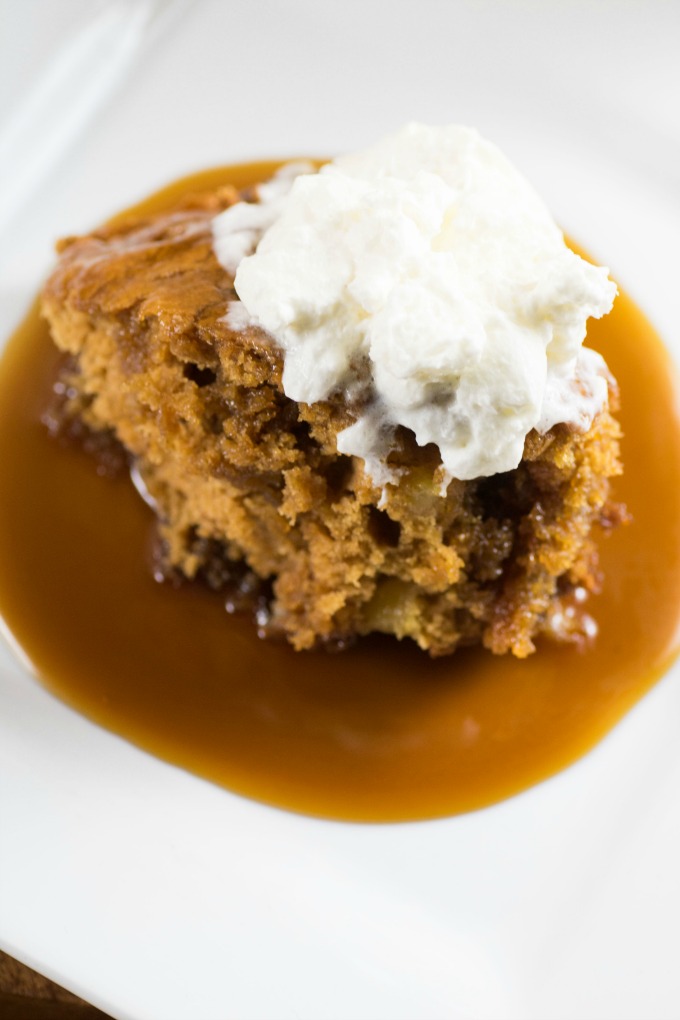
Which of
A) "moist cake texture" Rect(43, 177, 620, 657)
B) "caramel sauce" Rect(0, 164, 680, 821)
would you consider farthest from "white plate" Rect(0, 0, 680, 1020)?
"moist cake texture" Rect(43, 177, 620, 657)

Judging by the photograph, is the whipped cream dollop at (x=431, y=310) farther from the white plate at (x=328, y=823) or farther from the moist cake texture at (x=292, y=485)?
the white plate at (x=328, y=823)

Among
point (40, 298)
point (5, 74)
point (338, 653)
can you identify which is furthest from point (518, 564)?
point (5, 74)

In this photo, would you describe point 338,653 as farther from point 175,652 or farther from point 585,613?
point 585,613

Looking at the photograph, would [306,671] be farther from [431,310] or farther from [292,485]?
[431,310]

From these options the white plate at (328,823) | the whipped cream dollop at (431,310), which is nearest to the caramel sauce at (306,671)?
the white plate at (328,823)

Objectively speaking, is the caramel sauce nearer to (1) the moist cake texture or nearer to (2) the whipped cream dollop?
(1) the moist cake texture

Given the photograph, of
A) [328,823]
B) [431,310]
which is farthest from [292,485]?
[328,823]
